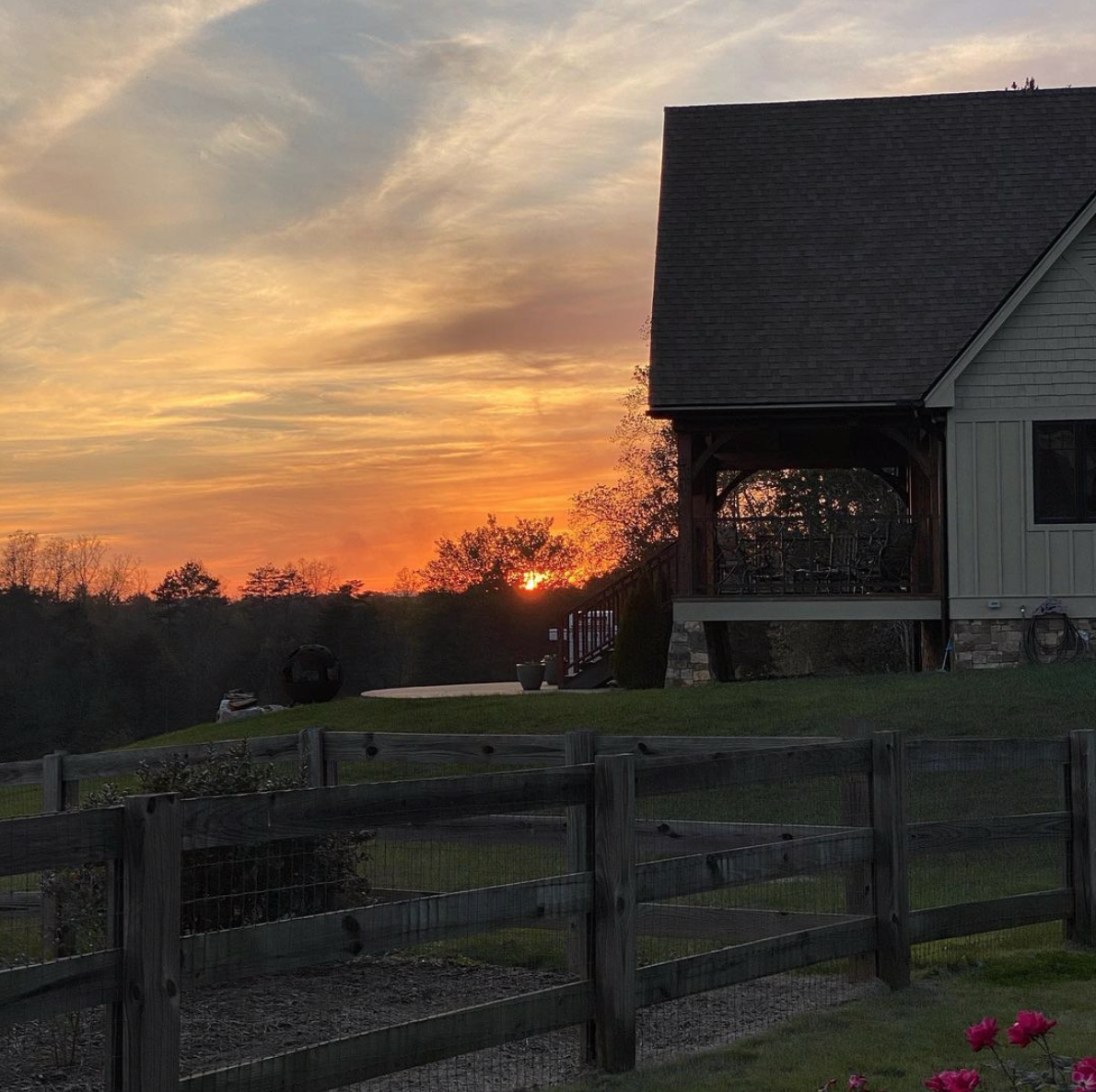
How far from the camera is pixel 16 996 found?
12.7 ft

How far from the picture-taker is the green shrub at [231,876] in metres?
6.47

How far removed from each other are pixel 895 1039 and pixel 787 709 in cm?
1141

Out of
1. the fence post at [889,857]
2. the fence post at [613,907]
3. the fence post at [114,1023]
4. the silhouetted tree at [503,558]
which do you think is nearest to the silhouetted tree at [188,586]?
the silhouetted tree at [503,558]

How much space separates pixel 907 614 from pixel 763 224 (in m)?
7.37

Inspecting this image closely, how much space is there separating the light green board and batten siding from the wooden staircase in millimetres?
4971

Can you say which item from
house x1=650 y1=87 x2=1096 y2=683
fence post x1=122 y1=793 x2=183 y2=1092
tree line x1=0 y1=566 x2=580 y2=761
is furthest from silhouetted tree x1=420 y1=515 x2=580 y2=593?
fence post x1=122 y1=793 x2=183 y2=1092

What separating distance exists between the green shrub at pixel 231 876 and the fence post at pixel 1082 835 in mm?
3837

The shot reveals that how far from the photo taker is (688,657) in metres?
21.3

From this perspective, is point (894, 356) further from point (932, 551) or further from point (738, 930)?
point (738, 930)

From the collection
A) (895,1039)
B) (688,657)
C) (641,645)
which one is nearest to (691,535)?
(688,657)

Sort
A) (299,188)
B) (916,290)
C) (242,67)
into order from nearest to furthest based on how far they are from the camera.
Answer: (242,67) < (299,188) < (916,290)

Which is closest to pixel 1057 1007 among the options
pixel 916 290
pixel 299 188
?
pixel 299 188

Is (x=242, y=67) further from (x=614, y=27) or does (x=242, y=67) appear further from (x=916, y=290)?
(x=916, y=290)

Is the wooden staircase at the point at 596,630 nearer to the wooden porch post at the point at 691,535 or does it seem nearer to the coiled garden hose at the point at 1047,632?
the wooden porch post at the point at 691,535
